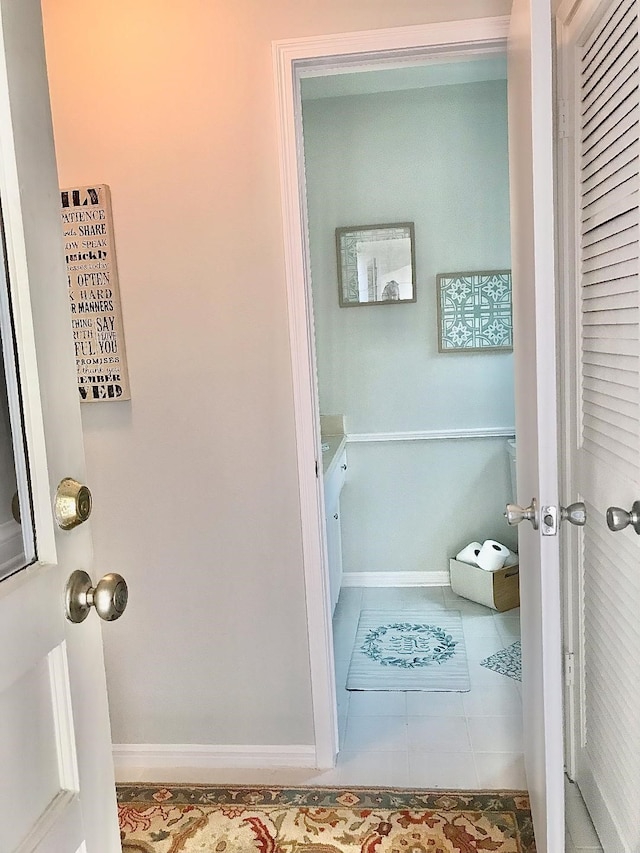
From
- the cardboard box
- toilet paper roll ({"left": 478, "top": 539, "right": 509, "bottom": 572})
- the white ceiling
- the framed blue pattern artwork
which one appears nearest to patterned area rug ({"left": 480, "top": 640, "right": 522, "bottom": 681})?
the cardboard box

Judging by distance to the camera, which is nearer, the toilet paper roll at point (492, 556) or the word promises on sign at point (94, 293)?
the word promises on sign at point (94, 293)

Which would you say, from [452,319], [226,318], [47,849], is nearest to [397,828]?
[47,849]

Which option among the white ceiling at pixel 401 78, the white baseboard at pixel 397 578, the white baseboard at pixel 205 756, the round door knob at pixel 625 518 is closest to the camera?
the round door knob at pixel 625 518

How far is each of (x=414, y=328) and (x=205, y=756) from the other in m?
2.22

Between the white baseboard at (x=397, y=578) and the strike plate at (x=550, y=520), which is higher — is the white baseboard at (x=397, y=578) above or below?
below

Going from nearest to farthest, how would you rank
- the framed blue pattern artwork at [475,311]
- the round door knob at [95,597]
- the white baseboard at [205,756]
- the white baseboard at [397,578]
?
the round door knob at [95,597], the white baseboard at [205,756], the framed blue pattern artwork at [475,311], the white baseboard at [397,578]

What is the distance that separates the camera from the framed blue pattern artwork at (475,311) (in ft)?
11.3

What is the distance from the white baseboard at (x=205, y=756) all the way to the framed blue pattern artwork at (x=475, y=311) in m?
2.09

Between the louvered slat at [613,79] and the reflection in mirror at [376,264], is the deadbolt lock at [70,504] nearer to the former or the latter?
the louvered slat at [613,79]

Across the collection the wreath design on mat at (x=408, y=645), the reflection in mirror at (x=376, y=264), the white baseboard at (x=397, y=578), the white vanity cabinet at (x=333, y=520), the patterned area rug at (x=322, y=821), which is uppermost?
the reflection in mirror at (x=376, y=264)

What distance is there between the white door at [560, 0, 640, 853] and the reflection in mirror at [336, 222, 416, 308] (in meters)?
1.72

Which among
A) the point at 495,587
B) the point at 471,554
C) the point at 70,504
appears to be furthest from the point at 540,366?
the point at 471,554

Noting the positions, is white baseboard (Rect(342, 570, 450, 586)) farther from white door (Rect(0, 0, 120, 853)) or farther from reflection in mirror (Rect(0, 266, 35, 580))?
reflection in mirror (Rect(0, 266, 35, 580))

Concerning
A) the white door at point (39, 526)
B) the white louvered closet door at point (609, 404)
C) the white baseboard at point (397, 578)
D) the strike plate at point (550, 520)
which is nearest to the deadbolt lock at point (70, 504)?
the white door at point (39, 526)
